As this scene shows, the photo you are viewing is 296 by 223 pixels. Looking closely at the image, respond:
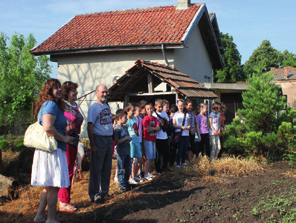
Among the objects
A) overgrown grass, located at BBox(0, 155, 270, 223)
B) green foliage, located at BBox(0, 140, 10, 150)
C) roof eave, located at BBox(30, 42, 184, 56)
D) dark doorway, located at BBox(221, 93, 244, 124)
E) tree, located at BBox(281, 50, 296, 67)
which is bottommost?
overgrown grass, located at BBox(0, 155, 270, 223)

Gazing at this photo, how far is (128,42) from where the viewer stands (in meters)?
A: 14.1

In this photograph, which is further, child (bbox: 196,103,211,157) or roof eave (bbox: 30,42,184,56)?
roof eave (bbox: 30,42,184,56)

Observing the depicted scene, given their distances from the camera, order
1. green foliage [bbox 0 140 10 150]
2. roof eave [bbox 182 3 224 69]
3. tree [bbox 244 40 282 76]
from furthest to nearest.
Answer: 1. tree [bbox 244 40 282 76]
2. roof eave [bbox 182 3 224 69]
3. green foliage [bbox 0 140 10 150]

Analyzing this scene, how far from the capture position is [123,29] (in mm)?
15844

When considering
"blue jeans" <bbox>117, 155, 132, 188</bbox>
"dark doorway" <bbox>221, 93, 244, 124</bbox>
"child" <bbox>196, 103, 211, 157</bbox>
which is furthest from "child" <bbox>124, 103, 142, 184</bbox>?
"dark doorway" <bbox>221, 93, 244, 124</bbox>

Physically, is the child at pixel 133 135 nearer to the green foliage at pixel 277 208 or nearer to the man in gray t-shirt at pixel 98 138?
the man in gray t-shirt at pixel 98 138

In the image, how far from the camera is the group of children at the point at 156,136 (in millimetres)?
6453

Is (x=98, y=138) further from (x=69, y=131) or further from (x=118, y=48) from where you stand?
(x=118, y=48)

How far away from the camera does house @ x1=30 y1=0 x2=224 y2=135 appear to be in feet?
45.9

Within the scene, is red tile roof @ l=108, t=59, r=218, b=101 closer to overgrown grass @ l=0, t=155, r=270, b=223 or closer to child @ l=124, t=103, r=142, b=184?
overgrown grass @ l=0, t=155, r=270, b=223

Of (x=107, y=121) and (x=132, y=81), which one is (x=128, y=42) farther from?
(x=107, y=121)

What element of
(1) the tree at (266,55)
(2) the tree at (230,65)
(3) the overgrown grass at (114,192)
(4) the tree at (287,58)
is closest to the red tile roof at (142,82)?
(3) the overgrown grass at (114,192)

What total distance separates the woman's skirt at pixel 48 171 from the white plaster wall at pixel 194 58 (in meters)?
10.5

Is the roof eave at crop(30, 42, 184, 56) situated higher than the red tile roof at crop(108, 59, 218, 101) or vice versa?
the roof eave at crop(30, 42, 184, 56)
